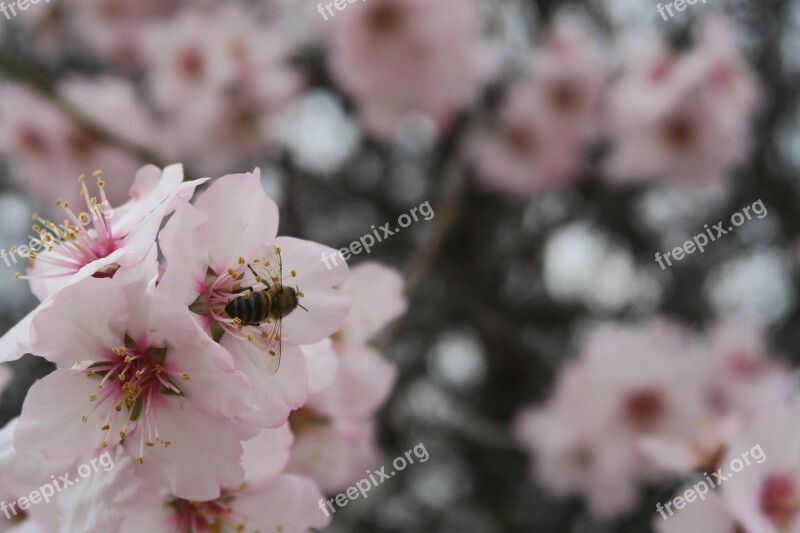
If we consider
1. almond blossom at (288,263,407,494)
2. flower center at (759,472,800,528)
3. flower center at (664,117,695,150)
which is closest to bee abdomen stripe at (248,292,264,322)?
almond blossom at (288,263,407,494)

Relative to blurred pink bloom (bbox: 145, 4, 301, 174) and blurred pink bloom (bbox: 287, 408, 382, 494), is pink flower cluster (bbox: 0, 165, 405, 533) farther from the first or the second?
blurred pink bloom (bbox: 145, 4, 301, 174)

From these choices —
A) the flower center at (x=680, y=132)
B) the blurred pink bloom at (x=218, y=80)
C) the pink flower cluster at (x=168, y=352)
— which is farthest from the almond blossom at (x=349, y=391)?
the flower center at (x=680, y=132)

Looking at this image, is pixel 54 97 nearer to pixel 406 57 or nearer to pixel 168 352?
pixel 168 352

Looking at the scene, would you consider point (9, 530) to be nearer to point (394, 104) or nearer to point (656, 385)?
point (656, 385)

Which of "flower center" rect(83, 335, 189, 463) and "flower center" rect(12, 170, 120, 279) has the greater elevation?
"flower center" rect(12, 170, 120, 279)

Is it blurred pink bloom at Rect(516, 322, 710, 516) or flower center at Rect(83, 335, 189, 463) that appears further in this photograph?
blurred pink bloom at Rect(516, 322, 710, 516)

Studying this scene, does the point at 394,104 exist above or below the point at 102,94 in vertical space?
below

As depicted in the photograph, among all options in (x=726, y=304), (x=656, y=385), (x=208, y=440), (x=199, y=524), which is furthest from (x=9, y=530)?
(x=726, y=304)
